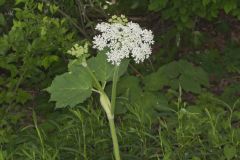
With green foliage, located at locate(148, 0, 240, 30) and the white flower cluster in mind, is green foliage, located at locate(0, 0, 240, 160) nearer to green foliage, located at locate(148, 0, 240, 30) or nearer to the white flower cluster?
green foliage, located at locate(148, 0, 240, 30)

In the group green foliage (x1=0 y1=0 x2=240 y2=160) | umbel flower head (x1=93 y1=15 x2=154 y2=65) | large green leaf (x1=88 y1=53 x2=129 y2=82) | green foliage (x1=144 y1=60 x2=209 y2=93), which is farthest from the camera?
green foliage (x1=144 y1=60 x2=209 y2=93)

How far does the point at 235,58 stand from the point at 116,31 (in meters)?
3.33

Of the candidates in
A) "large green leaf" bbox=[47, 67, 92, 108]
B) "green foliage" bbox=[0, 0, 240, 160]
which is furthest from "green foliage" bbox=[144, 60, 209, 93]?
"large green leaf" bbox=[47, 67, 92, 108]

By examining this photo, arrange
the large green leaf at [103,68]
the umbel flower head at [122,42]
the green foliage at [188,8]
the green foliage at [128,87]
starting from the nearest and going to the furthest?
the umbel flower head at [122,42] → the large green leaf at [103,68] → the green foliage at [128,87] → the green foliage at [188,8]

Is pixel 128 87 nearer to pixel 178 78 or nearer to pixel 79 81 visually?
pixel 178 78

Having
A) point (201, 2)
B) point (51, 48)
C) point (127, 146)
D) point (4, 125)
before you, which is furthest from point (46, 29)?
point (127, 146)

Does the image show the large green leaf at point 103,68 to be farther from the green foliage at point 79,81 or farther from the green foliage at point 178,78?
the green foliage at point 178,78

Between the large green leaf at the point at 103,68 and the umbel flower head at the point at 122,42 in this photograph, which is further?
the large green leaf at the point at 103,68

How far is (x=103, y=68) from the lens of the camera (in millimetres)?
2703

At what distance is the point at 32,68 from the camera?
4.69m

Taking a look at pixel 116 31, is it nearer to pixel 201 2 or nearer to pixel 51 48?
pixel 51 48

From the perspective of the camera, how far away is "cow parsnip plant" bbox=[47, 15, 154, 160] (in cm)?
253

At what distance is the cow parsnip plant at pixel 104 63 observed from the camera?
2.53 metres

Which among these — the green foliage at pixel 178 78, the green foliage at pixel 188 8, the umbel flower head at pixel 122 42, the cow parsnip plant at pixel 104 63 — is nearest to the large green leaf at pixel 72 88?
the cow parsnip plant at pixel 104 63
